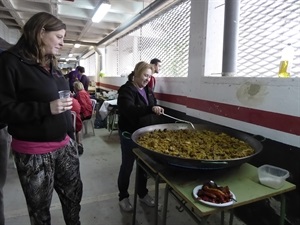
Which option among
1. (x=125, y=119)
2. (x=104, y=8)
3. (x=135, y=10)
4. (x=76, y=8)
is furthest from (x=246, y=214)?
(x=76, y=8)

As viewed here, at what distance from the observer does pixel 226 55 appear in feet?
6.50

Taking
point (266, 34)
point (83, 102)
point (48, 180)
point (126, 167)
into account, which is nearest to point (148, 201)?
point (126, 167)

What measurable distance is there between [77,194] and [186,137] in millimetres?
845

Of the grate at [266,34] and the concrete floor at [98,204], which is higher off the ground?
the grate at [266,34]

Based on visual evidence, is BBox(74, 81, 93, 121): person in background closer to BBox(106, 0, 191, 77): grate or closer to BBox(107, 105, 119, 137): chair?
BBox(107, 105, 119, 137): chair

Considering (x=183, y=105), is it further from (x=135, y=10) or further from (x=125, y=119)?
(x=135, y=10)

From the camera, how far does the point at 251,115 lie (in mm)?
1696

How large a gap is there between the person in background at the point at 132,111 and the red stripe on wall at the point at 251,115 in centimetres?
57

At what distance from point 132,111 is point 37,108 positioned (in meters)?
0.81

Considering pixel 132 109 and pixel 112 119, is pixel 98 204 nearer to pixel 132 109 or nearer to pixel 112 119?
pixel 132 109

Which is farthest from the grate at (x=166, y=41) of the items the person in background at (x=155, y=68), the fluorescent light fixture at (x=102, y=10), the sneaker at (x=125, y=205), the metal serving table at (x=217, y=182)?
the metal serving table at (x=217, y=182)

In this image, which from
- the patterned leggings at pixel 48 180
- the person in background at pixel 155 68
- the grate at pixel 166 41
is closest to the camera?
the patterned leggings at pixel 48 180

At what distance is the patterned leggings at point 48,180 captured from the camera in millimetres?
1192

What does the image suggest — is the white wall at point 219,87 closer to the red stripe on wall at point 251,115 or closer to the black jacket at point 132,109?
the red stripe on wall at point 251,115
